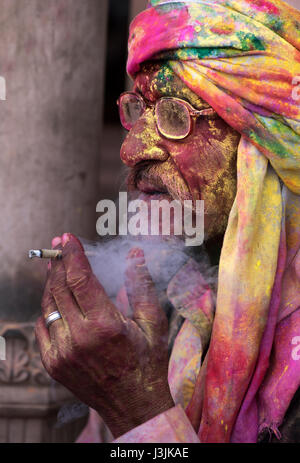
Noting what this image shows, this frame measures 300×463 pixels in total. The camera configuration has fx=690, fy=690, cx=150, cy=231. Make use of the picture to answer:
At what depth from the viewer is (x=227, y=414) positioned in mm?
2283

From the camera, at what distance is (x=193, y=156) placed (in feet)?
7.83

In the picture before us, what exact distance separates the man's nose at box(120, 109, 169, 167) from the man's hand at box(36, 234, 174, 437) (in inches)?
16.4

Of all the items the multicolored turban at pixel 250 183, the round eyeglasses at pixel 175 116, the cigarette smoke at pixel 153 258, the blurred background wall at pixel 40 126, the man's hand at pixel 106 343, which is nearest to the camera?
the man's hand at pixel 106 343

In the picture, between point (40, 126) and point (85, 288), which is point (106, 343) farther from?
point (40, 126)

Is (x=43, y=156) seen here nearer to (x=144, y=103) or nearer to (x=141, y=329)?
(x=144, y=103)

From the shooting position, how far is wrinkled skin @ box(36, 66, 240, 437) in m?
2.03

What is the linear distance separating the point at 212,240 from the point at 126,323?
609 mm

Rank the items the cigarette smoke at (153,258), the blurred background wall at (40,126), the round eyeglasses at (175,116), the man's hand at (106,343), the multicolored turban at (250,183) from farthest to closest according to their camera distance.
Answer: the blurred background wall at (40,126) → the cigarette smoke at (153,258) → the round eyeglasses at (175,116) → the multicolored turban at (250,183) → the man's hand at (106,343)

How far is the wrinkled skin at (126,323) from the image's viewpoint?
2033 millimetres
